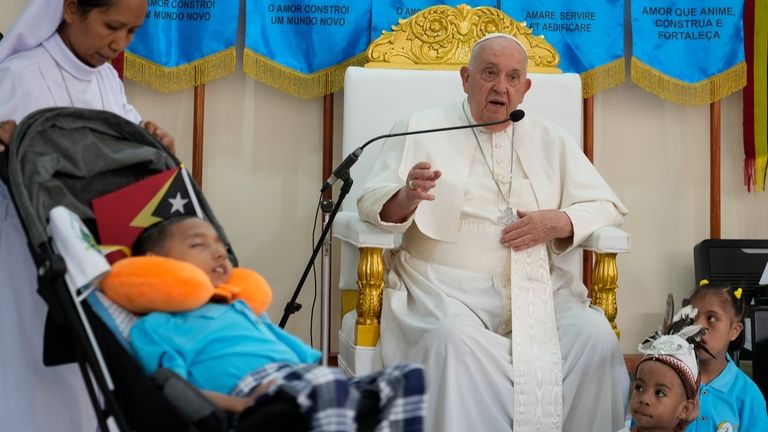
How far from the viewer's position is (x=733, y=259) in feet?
16.2

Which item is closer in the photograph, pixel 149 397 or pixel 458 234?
pixel 149 397

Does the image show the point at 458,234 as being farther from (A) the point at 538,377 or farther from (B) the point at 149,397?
(B) the point at 149,397

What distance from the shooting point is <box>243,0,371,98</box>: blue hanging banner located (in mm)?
5031

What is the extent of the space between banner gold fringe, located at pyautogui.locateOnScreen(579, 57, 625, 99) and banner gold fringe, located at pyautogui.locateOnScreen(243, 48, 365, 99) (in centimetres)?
113

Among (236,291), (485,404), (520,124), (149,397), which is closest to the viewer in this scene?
(149,397)

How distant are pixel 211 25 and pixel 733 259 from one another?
280 cm

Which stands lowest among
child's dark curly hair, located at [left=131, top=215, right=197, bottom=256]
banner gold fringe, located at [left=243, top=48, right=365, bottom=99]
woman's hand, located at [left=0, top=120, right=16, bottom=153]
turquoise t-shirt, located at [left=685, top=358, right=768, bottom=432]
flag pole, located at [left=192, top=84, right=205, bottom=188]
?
turquoise t-shirt, located at [left=685, top=358, right=768, bottom=432]

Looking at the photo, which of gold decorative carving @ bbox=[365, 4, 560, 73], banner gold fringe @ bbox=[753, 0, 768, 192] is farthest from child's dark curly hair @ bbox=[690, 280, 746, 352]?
banner gold fringe @ bbox=[753, 0, 768, 192]

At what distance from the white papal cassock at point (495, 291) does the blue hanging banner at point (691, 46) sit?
1324mm

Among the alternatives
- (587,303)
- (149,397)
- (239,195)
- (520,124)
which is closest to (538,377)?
(587,303)

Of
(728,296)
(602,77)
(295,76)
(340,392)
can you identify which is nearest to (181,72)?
(295,76)

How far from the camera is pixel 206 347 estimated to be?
2.26 meters

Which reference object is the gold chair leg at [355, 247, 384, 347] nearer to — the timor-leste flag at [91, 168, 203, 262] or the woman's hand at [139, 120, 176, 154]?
the woman's hand at [139, 120, 176, 154]

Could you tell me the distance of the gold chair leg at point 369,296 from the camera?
11.7 feet
